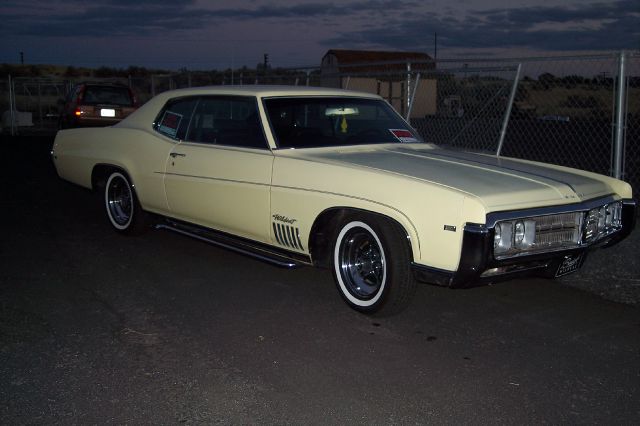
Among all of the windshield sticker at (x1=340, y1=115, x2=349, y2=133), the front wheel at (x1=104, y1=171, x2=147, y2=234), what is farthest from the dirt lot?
the windshield sticker at (x1=340, y1=115, x2=349, y2=133)

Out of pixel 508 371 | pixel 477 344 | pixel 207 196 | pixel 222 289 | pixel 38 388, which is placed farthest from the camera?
pixel 207 196

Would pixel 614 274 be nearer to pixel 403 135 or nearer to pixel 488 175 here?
pixel 488 175

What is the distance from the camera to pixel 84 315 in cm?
483

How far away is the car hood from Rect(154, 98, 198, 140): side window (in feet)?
5.14

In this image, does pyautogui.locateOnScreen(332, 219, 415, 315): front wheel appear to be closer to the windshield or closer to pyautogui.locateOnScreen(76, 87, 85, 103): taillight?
the windshield

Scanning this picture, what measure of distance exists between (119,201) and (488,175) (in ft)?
13.2

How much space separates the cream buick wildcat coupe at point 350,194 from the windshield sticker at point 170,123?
0.8 inches

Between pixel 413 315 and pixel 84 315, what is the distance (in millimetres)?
2151

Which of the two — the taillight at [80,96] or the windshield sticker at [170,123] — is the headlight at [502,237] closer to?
the windshield sticker at [170,123]

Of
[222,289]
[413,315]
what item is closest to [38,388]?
[222,289]

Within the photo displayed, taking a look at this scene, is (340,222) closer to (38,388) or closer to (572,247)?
(572,247)

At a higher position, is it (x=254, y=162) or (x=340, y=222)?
(x=254, y=162)

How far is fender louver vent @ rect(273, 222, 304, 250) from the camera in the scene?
519cm

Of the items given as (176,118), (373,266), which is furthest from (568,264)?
(176,118)
